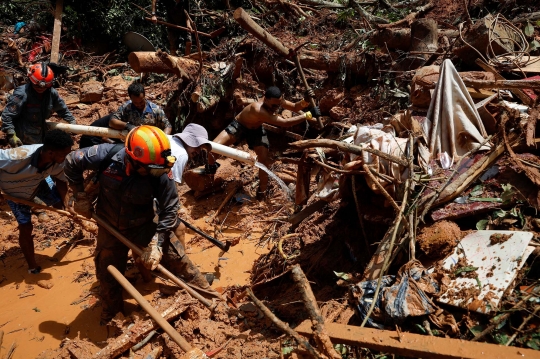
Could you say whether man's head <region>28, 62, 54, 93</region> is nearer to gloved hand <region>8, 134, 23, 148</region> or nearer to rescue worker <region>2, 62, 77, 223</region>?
rescue worker <region>2, 62, 77, 223</region>

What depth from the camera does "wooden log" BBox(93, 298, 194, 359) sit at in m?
3.29

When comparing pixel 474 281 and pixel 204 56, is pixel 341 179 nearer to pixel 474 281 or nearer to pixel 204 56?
pixel 474 281

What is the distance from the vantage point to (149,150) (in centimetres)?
332

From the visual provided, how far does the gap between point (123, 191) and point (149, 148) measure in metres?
0.55

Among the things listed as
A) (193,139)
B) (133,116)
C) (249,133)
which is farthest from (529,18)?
(133,116)

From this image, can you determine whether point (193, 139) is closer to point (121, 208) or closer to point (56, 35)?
point (121, 208)

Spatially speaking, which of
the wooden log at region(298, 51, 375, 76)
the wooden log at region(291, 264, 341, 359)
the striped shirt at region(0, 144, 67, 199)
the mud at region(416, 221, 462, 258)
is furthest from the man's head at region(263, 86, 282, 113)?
the wooden log at region(291, 264, 341, 359)

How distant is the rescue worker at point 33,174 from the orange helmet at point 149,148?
1.22 m

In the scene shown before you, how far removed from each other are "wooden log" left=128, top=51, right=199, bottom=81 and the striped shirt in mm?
2639

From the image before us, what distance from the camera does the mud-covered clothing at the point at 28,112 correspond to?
543 cm

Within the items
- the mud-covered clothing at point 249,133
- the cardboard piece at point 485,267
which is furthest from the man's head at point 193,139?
the cardboard piece at point 485,267

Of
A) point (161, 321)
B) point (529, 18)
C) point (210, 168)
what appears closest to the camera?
point (161, 321)

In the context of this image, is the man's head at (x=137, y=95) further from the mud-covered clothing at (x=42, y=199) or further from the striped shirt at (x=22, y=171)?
the mud-covered clothing at (x=42, y=199)

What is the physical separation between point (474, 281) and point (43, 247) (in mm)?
5344
